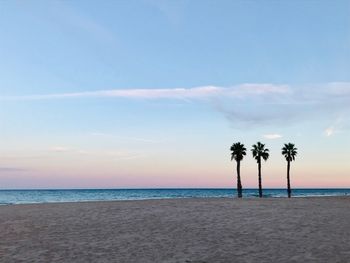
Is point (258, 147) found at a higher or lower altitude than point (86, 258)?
higher

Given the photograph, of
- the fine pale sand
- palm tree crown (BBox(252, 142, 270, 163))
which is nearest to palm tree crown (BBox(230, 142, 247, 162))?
palm tree crown (BBox(252, 142, 270, 163))

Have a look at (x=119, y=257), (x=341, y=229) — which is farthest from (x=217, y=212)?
(x=119, y=257)

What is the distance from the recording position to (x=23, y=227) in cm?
2384

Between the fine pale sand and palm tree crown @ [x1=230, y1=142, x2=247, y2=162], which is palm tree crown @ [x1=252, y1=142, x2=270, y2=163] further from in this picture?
the fine pale sand

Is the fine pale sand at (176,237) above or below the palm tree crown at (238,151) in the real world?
below

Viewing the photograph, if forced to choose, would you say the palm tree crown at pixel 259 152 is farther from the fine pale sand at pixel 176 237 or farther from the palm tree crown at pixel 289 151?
the fine pale sand at pixel 176 237

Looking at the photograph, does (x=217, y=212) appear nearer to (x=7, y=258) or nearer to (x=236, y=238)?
(x=236, y=238)

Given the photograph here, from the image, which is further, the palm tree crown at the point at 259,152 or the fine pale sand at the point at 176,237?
the palm tree crown at the point at 259,152

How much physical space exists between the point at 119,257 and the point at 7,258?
14.4 ft

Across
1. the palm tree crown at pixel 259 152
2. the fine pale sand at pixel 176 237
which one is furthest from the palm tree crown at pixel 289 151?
the fine pale sand at pixel 176 237

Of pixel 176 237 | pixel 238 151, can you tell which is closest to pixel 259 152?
pixel 238 151

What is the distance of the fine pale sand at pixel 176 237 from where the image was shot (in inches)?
618

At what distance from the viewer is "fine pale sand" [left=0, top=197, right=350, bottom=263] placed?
1569 centimetres

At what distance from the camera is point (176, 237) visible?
782 inches
